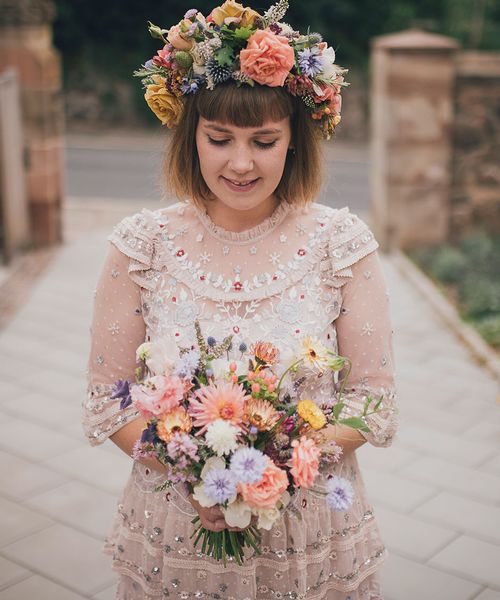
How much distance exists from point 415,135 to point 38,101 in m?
3.89

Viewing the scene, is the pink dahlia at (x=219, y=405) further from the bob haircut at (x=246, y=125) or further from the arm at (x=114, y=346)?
the bob haircut at (x=246, y=125)

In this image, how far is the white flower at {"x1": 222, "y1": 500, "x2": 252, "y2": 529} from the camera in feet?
6.63

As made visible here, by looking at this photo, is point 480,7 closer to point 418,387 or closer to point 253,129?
point 418,387

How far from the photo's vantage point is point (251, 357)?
2.34 m

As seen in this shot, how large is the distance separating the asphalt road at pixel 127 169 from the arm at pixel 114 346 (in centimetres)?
804

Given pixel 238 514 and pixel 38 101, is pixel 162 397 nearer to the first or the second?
pixel 238 514

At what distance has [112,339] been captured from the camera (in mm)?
2473

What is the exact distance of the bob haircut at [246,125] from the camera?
7.47ft

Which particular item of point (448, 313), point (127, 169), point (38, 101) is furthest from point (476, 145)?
point (127, 169)

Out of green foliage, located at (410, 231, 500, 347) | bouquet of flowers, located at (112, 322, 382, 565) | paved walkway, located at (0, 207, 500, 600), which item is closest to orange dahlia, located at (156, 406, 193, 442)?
bouquet of flowers, located at (112, 322, 382, 565)

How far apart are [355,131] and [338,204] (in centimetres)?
1023

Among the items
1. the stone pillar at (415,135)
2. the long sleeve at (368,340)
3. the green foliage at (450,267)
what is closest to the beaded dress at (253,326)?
the long sleeve at (368,340)

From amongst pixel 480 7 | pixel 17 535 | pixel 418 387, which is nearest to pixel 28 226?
pixel 418 387

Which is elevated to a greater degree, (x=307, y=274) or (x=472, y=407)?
(x=307, y=274)
